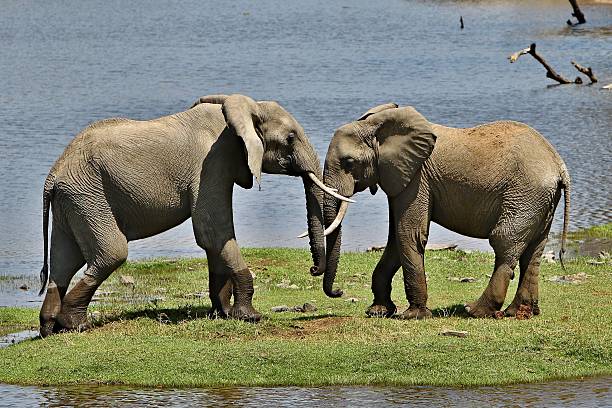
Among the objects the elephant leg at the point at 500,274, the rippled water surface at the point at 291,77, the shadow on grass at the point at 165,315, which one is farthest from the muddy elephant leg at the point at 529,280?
the rippled water surface at the point at 291,77

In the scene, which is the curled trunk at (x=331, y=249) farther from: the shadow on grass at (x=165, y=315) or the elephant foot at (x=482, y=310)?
the elephant foot at (x=482, y=310)

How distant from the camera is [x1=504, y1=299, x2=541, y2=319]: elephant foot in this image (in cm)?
1356

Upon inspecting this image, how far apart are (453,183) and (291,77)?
3551 centimetres

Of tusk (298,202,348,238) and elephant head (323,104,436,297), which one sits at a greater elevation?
elephant head (323,104,436,297)

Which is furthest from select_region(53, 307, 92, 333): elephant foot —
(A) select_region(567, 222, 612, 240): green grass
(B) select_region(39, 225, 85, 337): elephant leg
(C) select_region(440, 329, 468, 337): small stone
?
(A) select_region(567, 222, 612, 240): green grass

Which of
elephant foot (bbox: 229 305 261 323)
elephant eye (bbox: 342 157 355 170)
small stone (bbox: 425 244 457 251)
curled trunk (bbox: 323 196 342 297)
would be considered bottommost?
small stone (bbox: 425 244 457 251)

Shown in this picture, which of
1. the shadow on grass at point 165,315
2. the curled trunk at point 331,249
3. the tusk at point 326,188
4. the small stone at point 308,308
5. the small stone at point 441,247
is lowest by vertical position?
the small stone at point 441,247

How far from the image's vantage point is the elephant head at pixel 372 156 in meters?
13.3

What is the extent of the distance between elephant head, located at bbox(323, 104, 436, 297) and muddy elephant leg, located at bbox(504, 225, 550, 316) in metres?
1.53

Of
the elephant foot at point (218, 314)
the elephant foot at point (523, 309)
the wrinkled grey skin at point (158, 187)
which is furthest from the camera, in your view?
the elephant foot at point (218, 314)

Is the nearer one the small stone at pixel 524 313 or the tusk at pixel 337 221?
the tusk at pixel 337 221

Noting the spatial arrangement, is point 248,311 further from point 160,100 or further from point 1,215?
point 160,100

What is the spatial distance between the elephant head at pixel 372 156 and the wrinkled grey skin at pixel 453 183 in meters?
0.01

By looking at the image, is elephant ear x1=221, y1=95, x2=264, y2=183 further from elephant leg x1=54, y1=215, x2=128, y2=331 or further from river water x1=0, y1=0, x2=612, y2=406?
river water x1=0, y1=0, x2=612, y2=406
